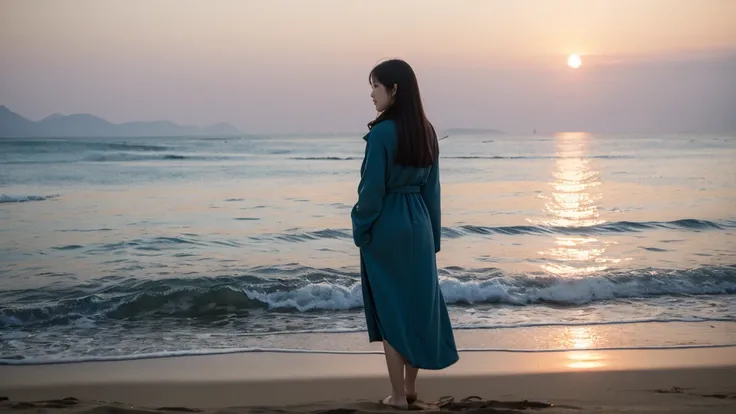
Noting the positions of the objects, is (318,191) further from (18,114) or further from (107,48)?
(18,114)

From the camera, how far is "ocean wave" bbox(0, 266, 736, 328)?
6859mm

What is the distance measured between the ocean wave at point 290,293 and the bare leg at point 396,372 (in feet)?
10.9

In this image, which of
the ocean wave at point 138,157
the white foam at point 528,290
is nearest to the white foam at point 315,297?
the white foam at point 528,290

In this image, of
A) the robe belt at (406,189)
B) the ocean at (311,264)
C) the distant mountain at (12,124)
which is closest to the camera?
the robe belt at (406,189)

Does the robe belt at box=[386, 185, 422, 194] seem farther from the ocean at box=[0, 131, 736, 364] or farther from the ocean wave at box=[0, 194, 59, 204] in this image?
the ocean wave at box=[0, 194, 59, 204]

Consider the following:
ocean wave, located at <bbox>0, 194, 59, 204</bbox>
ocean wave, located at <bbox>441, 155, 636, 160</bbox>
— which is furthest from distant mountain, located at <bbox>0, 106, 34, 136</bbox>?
ocean wave, located at <bbox>441, 155, 636, 160</bbox>

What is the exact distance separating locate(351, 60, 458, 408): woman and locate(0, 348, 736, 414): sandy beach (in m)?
0.37

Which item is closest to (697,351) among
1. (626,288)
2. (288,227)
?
(626,288)

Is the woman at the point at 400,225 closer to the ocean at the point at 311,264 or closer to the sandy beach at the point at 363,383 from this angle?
the sandy beach at the point at 363,383

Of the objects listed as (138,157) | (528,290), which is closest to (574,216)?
(528,290)

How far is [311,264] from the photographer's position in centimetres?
932

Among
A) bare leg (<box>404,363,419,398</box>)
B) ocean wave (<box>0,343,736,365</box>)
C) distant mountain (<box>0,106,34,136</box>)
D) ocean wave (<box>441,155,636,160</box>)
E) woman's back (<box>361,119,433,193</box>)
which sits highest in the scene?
distant mountain (<box>0,106,34,136</box>)

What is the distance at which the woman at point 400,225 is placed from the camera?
3412 mm

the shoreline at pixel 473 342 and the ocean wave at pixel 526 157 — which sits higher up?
the ocean wave at pixel 526 157
